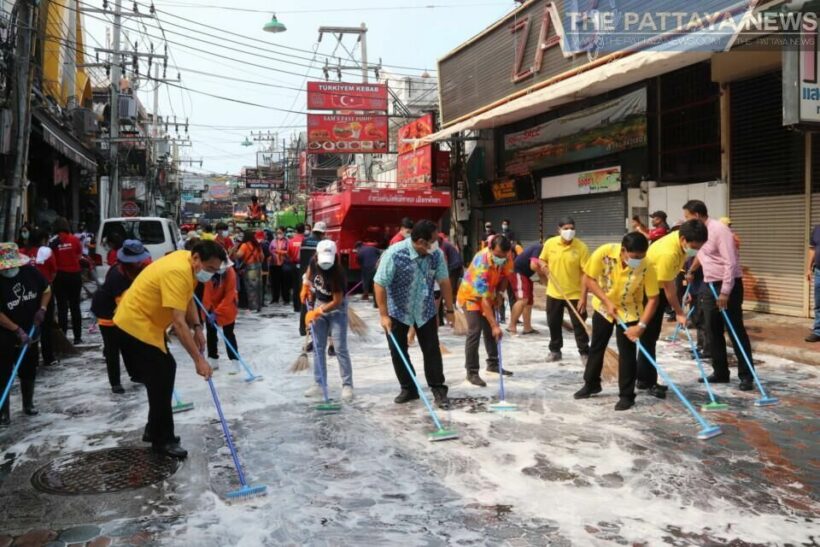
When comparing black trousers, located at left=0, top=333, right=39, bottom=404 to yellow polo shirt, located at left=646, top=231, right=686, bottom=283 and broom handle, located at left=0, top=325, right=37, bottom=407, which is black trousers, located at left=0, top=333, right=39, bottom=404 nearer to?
broom handle, located at left=0, top=325, right=37, bottom=407

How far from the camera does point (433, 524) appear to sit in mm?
3434

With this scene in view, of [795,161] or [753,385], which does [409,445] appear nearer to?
[753,385]

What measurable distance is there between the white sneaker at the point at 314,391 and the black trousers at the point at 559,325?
286 cm

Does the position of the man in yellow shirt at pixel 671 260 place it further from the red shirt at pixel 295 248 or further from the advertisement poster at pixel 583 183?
the red shirt at pixel 295 248

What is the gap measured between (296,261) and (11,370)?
8.61m

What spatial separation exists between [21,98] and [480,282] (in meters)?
6.96

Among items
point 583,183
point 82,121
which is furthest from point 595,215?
point 82,121

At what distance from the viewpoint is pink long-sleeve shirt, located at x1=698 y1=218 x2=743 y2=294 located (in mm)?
6203

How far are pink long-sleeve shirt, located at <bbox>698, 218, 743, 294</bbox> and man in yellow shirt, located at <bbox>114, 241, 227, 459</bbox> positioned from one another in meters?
4.61

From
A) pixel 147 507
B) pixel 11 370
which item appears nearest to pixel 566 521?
pixel 147 507

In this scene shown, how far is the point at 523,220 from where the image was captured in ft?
57.5

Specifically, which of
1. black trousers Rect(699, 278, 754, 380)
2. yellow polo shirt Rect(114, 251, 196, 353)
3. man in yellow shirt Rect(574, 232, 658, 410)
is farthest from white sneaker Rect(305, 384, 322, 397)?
black trousers Rect(699, 278, 754, 380)

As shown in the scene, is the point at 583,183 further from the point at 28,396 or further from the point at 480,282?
the point at 28,396

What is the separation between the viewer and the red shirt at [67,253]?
8.80 meters
